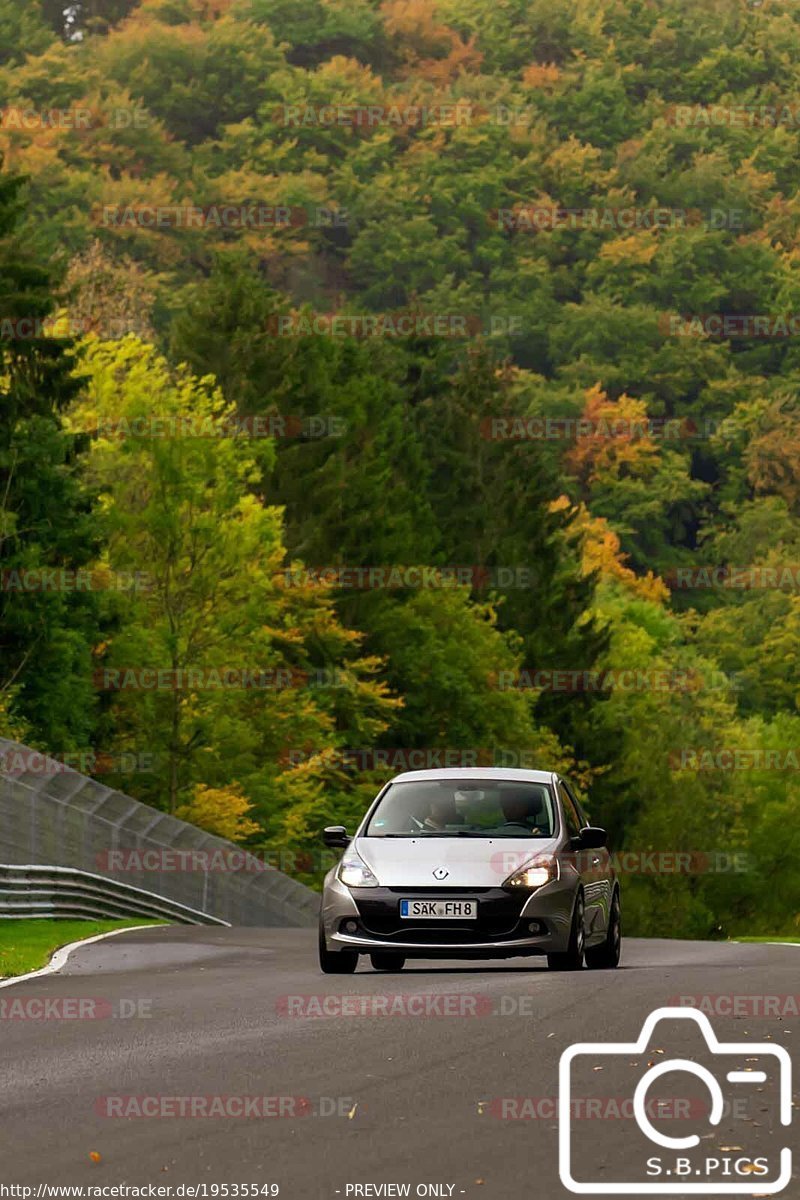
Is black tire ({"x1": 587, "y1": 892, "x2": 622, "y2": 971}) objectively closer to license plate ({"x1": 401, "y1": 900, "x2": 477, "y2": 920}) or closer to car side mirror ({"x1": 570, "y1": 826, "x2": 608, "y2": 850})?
car side mirror ({"x1": 570, "y1": 826, "x2": 608, "y2": 850})

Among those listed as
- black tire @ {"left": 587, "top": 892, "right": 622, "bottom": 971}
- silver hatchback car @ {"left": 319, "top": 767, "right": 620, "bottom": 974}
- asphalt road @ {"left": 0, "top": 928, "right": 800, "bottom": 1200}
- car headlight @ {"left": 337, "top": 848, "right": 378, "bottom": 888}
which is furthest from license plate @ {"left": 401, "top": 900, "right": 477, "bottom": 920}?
black tire @ {"left": 587, "top": 892, "right": 622, "bottom": 971}

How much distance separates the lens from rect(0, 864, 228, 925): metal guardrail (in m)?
30.7

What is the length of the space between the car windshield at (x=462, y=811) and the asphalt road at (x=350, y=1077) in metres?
1.06

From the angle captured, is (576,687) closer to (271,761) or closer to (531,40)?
(271,761)

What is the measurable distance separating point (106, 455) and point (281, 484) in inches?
417

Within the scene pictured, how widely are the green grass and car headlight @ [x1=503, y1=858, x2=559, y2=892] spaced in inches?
179

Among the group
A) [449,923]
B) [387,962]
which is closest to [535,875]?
[449,923]

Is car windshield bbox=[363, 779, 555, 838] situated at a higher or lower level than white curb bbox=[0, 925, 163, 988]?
higher

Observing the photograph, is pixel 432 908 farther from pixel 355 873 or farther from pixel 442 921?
pixel 355 873

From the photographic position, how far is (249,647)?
56.3 metres

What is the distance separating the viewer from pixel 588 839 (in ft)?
59.7

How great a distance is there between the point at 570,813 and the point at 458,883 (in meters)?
2.06

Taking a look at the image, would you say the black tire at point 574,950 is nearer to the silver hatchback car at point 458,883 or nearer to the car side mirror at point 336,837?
the silver hatchback car at point 458,883

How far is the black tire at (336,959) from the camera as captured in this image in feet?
58.0
